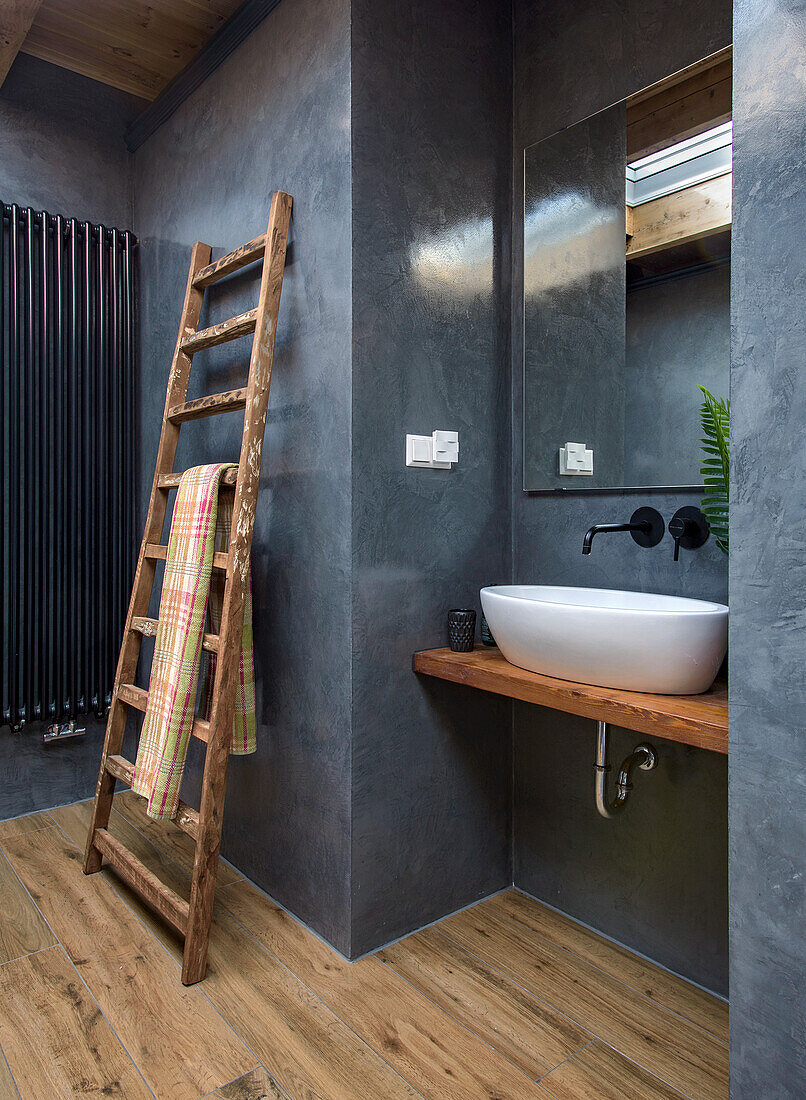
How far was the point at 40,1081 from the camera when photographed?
128 centimetres

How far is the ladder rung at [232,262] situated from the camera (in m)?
1.78

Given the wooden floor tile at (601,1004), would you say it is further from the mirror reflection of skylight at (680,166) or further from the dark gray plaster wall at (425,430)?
the mirror reflection of skylight at (680,166)

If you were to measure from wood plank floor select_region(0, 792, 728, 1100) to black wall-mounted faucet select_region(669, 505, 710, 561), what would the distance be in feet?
3.18

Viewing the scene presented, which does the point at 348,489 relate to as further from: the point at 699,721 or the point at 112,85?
the point at 112,85

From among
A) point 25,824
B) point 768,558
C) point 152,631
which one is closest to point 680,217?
point 768,558

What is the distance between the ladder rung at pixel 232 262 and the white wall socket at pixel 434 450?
0.61 meters

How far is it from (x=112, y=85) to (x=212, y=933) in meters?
2.81

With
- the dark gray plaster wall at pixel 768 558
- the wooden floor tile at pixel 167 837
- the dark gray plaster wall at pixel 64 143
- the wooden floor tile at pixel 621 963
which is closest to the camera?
the dark gray plaster wall at pixel 768 558

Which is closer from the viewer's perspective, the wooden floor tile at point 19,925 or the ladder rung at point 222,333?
the wooden floor tile at point 19,925

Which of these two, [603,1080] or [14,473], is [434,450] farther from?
[14,473]

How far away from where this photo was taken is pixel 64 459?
96.1 inches

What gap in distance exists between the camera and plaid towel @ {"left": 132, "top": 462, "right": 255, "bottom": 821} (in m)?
1.68

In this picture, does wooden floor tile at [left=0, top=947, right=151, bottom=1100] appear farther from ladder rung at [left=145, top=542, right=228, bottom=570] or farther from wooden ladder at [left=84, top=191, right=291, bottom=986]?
ladder rung at [left=145, top=542, right=228, bottom=570]

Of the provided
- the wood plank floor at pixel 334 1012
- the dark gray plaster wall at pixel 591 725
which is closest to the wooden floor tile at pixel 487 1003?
the wood plank floor at pixel 334 1012
